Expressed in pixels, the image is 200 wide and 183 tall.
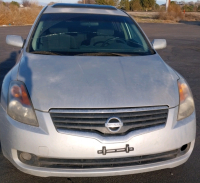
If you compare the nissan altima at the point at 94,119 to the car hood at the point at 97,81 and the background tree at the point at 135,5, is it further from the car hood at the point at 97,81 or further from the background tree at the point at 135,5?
the background tree at the point at 135,5

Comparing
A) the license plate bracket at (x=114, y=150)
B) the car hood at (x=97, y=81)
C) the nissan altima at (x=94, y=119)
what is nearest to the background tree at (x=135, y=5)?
the car hood at (x=97, y=81)

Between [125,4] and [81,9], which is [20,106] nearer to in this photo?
[81,9]

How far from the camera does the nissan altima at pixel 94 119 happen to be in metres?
2.31

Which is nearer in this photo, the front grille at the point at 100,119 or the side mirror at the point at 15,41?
the front grille at the point at 100,119

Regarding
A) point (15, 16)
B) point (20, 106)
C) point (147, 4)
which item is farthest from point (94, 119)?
point (147, 4)

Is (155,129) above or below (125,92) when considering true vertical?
below

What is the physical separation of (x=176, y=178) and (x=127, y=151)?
801 millimetres

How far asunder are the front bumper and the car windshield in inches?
53.2

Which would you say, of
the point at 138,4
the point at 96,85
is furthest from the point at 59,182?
the point at 138,4

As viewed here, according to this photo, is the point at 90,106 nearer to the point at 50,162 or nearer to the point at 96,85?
the point at 96,85

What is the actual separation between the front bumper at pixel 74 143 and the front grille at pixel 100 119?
0.06 meters

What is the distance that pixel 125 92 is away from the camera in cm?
260

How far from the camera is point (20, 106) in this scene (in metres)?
2.47

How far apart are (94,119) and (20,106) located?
2.22ft
